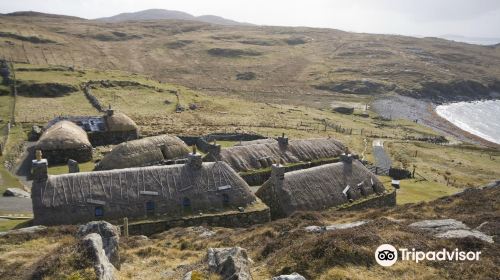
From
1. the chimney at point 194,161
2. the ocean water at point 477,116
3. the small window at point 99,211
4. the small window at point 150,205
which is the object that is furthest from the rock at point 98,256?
the ocean water at point 477,116

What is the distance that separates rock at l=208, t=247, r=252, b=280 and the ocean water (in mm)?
119640

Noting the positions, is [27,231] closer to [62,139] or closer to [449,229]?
[449,229]

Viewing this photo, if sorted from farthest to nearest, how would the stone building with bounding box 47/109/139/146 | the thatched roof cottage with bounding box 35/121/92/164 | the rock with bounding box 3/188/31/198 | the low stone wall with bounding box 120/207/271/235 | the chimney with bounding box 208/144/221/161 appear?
the stone building with bounding box 47/109/139/146
the thatched roof cottage with bounding box 35/121/92/164
the chimney with bounding box 208/144/221/161
the rock with bounding box 3/188/31/198
the low stone wall with bounding box 120/207/271/235

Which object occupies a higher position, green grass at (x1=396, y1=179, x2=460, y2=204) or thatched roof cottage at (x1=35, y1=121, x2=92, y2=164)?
thatched roof cottage at (x1=35, y1=121, x2=92, y2=164)

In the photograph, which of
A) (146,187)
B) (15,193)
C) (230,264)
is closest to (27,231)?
(146,187)

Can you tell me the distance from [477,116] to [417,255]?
148 m

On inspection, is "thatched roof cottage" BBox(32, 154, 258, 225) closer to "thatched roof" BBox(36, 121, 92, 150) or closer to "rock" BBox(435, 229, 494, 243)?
"rock" BBox(435, 229, 494, 243)

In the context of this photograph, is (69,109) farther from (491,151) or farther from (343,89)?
(343,89)

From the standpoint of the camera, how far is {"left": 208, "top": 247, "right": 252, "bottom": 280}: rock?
16.5 metres

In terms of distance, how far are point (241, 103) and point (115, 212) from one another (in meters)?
90.0

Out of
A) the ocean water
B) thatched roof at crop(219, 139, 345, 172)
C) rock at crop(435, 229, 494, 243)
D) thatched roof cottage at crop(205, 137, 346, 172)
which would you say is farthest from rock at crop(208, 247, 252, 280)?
the ocean water

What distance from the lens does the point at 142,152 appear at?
163 ft

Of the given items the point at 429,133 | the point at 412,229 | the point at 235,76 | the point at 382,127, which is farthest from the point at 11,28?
the point at 412,229

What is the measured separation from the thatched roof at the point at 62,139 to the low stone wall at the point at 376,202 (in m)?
35.0
